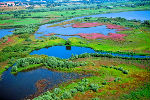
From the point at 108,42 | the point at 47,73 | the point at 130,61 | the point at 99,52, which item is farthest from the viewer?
the point at 108,42

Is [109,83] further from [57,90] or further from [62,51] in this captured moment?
[62,51]

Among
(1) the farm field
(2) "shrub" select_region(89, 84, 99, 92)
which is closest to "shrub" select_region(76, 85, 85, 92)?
(1) the farm field

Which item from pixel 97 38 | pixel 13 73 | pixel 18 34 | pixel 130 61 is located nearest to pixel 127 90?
pixel 130 61

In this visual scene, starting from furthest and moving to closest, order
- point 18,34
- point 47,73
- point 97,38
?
1. point 18,34
2. point 97,38
3. point 47,73

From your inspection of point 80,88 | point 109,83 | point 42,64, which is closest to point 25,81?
point 42,64

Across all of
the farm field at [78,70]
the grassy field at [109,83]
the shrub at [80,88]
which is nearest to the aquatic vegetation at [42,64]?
the farm field at [78,70]

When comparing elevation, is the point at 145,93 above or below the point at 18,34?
below

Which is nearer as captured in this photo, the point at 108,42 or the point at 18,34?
the point at 108,42

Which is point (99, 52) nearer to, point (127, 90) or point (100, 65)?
point (100, 65)

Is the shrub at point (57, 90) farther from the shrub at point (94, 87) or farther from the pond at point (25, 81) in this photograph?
the shrub at point (94, 87)
